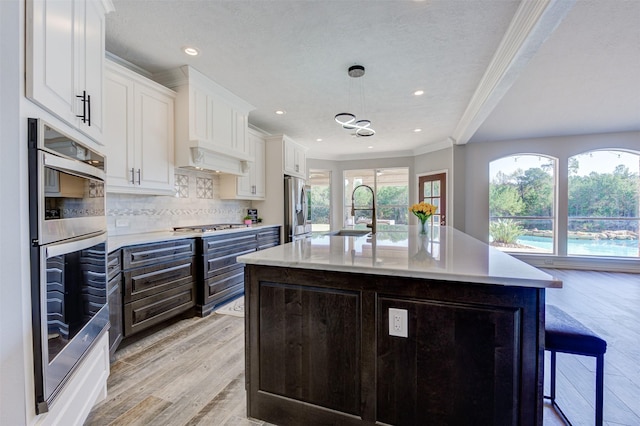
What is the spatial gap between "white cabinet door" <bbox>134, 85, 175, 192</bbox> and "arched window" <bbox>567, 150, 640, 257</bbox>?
718cm

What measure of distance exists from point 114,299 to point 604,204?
7.92 metres

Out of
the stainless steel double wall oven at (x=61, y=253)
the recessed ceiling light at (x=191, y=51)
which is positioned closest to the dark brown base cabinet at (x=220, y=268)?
the stainless steel double wall oven at (x=61, y=253)

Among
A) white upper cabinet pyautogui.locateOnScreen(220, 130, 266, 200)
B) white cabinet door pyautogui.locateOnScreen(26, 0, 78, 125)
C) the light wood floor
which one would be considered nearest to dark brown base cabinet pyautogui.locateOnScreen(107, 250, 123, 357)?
the light wood floor

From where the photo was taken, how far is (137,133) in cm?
271

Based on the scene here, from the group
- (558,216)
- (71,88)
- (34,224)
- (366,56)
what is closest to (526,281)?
(34,224)

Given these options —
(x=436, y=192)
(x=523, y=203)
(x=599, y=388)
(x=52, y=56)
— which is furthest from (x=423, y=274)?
(x=523, y=203)

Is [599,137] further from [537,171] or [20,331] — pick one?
[20,331]

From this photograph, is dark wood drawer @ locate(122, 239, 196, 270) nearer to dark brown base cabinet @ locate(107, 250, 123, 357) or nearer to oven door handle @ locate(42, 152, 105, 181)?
dark brown base cabinet @ locate(107, 250, 123, 357)

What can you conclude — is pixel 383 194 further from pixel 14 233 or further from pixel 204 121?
pixel 14 233

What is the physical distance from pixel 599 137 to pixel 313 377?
7.20 meters

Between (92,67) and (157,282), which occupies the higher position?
(92,67)

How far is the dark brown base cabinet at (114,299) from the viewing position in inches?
80.2

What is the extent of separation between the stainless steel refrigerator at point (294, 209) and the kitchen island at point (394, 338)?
330 centimetres

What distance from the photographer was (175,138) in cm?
312
